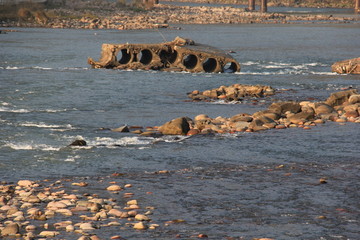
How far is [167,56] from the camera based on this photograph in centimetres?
5781

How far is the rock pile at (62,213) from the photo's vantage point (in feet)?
58.0

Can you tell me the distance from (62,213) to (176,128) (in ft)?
39.9

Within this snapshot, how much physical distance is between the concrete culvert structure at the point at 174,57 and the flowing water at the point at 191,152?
147cm

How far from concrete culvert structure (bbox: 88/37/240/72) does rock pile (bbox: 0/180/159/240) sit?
34.3 metres

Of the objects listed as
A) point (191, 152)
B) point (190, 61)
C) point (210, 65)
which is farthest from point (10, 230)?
point (190, 61)

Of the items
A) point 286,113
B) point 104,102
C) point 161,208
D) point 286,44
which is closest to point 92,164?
point 161,208

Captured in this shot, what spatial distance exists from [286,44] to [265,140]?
64.9 metres

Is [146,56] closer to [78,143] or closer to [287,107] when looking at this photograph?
[287,107]

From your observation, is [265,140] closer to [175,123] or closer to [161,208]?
[175,123]

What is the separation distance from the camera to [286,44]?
304 feet

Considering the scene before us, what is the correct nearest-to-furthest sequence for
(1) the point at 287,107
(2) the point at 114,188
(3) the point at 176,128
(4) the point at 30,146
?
(2) the point at 114,188 → (4) the point at 30,146 → (3) the point at 176,128 → (1) the point at 287,107

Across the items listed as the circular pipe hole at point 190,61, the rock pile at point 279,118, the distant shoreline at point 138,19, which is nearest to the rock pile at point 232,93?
the rock pile at point 279,118

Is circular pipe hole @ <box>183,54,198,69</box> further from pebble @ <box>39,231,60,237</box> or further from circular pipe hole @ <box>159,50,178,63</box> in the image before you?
pebble @ <box>39,231,60,237</box>

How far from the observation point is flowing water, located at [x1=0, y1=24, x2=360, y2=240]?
762 inches
